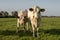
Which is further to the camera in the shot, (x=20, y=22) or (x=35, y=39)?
(x=20, y=22)

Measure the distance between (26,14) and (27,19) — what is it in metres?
0.92

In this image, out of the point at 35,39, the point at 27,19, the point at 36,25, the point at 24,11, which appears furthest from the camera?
the point at 24,11

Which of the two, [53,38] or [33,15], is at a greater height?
[33,15]

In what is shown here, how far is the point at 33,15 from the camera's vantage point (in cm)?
1602

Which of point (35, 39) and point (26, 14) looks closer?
point (35, 39)

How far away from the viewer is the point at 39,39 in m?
14.6

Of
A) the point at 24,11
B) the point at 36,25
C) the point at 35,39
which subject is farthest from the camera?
the point at 24,11

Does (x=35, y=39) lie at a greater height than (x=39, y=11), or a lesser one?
lesser

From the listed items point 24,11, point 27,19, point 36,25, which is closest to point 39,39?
point 36,25

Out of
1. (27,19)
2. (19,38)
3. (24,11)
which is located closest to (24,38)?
(19,38)

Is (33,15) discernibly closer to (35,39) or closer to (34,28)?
(34,28)

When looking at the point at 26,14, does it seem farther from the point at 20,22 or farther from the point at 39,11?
the point at 39,11

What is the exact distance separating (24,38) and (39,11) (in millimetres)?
2498

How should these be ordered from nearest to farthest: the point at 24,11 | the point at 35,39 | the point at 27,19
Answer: the point at 35,39 → the point at 27,19 → the point at 24,11
